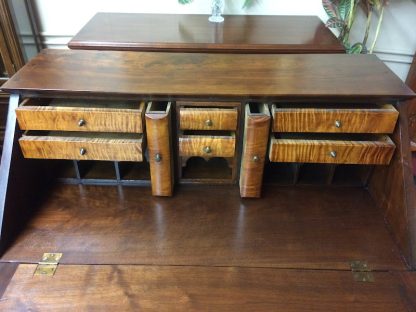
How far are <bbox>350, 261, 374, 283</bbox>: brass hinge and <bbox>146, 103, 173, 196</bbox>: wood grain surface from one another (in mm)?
476

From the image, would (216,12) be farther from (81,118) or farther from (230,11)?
(81,118)

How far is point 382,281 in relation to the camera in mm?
729

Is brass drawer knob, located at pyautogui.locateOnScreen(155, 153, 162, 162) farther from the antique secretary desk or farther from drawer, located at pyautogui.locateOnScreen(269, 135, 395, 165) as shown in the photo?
drawer, located at pyautogui.locateOnScreen(269, 135, 395, 165)

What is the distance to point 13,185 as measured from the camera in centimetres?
82

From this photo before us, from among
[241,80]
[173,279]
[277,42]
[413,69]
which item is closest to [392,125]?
[241,80]

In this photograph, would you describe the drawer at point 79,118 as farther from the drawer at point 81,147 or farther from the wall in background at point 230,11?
the wall in background at point 230,11

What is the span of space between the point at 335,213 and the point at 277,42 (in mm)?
576

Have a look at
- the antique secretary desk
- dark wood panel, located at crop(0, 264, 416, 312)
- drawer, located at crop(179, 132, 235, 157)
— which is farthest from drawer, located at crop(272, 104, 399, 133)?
dark wood panel, located at crop(0, 264, 416, 312)

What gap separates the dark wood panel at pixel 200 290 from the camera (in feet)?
2.21

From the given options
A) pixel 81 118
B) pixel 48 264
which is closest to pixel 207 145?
pixel 81 118

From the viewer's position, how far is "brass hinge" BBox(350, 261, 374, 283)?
0.73 meters

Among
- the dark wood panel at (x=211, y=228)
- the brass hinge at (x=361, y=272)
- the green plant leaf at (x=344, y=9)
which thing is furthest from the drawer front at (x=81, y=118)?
the green plant leaf at (x=344, y=9)

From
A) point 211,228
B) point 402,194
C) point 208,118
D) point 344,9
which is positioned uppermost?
point 344,9

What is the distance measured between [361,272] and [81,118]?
72 centimetres
